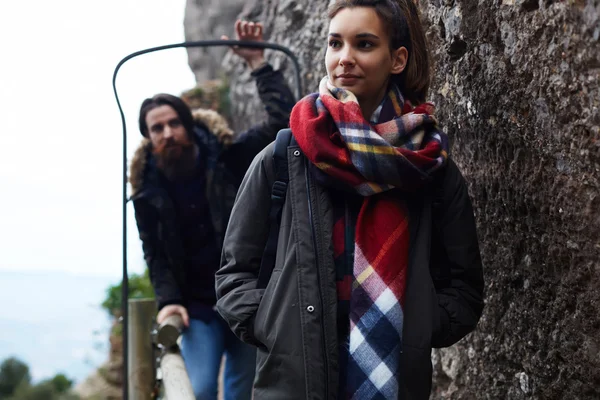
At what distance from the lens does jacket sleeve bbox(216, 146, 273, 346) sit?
1961mm

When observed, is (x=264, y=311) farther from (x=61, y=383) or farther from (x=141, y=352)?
(x=61, y=383)

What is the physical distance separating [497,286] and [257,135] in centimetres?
163

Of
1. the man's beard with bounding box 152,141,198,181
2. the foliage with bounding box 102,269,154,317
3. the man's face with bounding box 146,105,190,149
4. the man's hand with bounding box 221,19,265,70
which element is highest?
the man's hand with bounding box 221,19,265,70

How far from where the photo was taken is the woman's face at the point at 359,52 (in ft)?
6.74

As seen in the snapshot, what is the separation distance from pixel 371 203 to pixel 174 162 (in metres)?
1.94

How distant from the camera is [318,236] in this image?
187 centimetres

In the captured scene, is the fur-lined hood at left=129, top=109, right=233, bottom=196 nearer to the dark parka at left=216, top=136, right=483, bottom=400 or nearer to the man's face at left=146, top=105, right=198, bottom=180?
the man's face at left=146, top=105, right=198, bottom=180

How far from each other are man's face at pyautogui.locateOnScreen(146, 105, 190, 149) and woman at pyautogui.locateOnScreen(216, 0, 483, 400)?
1756 mm

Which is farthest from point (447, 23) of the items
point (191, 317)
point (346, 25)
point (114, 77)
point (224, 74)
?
point (224, 74)

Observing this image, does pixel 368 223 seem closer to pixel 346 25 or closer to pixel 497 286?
pixel 346 25

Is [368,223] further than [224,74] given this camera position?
No

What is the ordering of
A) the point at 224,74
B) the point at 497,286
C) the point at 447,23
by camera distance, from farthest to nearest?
1. the point at 224,74
2. the point at 447,23
3. the point at 497,286

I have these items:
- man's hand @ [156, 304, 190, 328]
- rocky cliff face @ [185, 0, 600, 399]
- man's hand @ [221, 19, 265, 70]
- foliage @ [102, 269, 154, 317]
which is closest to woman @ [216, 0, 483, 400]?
rocky cliff face @ [185, 0, 600, 399]

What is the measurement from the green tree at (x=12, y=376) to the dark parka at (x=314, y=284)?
16.5ft
